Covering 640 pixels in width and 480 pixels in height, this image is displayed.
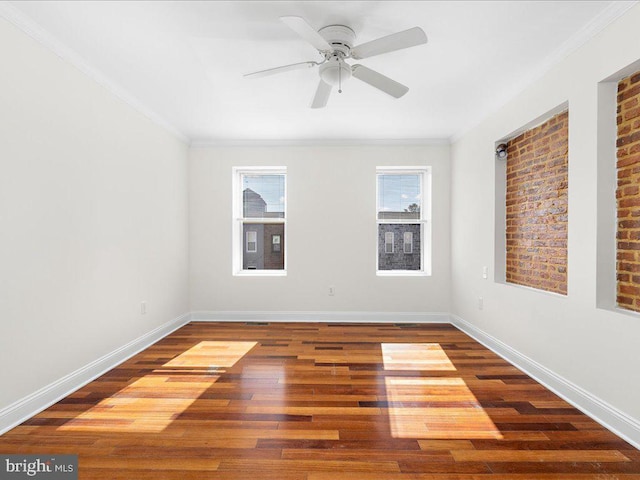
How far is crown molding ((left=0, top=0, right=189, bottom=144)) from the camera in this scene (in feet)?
6.74

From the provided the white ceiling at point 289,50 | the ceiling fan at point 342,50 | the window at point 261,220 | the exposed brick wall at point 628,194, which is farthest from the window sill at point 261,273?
the exposed brick wall at point 628,194

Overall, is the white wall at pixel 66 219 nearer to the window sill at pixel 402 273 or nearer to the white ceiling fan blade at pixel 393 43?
the white ceiling fan blade at pixel 393 43

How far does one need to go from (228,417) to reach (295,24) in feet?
7.55

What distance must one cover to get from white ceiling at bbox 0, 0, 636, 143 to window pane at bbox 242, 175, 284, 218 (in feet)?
4.07

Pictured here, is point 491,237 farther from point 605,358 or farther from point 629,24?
point 629,24

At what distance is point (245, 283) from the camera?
4785 millimetres

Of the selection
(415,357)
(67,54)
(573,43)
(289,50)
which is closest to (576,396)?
(415,357)

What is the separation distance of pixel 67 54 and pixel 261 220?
9.30ft

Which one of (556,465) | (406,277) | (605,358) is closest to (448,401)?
(556,465)

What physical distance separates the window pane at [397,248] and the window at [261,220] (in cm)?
137

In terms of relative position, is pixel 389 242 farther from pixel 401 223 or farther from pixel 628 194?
pixel 628 194

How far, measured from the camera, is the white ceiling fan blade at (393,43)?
6.27 ft

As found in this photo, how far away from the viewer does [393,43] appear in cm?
201

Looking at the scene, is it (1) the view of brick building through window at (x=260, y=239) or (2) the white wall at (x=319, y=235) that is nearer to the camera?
(2) the white wall at (x=319, y=235)
